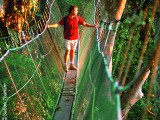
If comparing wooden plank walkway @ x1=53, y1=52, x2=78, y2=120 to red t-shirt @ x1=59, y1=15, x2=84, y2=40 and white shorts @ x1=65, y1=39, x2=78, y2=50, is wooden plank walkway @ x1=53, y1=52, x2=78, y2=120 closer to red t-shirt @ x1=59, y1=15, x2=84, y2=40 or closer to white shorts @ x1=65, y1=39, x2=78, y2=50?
white shorts @ x1=65, y1=39, x2=78, y2=50

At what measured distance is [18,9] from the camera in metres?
5.36

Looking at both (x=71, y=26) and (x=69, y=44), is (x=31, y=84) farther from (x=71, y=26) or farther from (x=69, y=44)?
(x=71, y=26)

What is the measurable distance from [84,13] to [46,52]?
16.2ft

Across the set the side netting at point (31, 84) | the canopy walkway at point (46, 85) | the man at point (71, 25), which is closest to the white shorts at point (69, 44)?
the man at point (71, 25)

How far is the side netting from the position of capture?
3.70m

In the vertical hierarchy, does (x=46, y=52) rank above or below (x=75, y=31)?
below

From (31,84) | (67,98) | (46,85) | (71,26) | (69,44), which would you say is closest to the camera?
(67,98)

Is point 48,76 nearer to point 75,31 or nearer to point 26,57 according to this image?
point 26,57

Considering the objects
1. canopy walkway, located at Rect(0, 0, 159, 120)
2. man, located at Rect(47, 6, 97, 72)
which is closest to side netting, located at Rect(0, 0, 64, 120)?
canopy walkway, located at Rect(0, 0, 159, 120)

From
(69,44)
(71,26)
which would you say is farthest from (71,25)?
(69,44)

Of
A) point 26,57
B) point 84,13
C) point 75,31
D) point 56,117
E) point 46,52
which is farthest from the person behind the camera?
point 84,13

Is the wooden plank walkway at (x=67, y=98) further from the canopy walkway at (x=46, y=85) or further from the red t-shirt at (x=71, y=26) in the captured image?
the red t-shirt at (x=71, y=26)

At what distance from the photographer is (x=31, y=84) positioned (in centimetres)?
398

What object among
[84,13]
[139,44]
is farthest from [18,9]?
[84,13]
